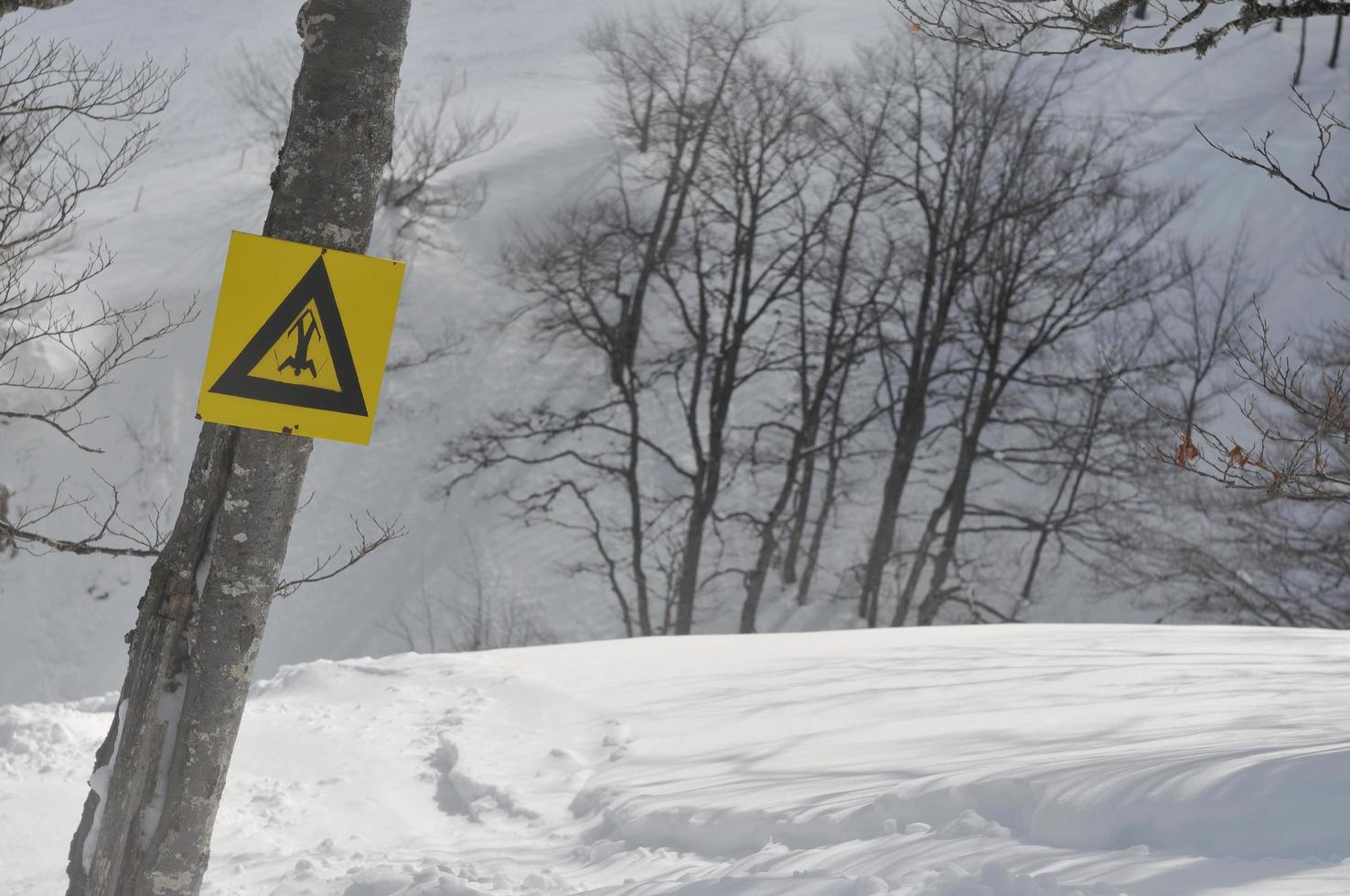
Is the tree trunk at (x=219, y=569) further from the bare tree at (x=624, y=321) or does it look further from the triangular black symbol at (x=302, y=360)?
the bare tree at (x=624, y=321)

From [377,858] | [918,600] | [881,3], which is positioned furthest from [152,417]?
[881,3]

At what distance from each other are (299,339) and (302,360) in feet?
0.18

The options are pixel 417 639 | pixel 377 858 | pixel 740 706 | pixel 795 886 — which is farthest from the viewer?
pixel 417 639

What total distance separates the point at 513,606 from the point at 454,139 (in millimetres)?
15063

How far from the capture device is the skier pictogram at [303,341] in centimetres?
300

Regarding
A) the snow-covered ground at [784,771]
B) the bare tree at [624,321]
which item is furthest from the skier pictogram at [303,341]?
the bare tree at [624,321]

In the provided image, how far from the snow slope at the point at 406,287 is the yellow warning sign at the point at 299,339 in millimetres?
17314

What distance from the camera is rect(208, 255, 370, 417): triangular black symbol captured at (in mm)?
2955

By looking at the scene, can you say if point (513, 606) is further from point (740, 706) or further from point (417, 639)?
point (740, 706)

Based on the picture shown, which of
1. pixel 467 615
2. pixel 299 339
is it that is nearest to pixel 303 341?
pixel 299 339

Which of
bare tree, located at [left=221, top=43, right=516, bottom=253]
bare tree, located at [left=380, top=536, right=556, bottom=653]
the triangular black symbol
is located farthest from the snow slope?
the triangular black symbol

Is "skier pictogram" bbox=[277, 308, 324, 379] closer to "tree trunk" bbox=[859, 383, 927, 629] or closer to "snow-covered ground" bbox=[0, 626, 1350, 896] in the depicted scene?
"snow-covered ground" bbox=[0, 626, 1350, 896]

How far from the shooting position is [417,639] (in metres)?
21.4

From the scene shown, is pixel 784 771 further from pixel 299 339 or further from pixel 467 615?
pixel 467 615
